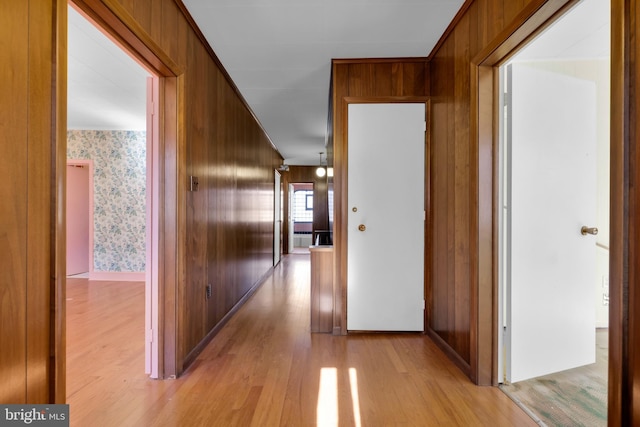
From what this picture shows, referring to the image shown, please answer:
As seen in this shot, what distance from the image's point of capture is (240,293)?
3682mm

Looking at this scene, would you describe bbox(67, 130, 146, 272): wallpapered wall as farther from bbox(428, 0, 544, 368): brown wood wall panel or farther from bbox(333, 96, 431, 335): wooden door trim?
bbox(428, 0, 544, 368): brown wood wall panel

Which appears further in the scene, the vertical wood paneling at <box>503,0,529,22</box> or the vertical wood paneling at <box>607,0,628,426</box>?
the vertical wood paneling at <box>503,0,529,22</box>

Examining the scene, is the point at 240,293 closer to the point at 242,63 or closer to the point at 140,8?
the point at 242,63

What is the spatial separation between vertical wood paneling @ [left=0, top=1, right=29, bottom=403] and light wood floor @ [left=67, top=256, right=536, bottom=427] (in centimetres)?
86

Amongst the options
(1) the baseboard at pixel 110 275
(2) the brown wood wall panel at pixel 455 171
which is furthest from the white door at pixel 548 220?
(1) the baseboard at pixel 110 275

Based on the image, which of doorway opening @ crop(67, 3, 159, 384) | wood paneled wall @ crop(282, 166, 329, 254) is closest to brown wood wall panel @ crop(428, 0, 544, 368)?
doorway opening @ crop(67, 3, 159, 384)

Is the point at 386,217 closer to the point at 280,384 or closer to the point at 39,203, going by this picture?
the point at 280,384

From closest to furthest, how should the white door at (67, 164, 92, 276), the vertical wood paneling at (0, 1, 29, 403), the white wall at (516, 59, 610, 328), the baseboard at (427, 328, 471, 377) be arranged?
the vertical wood paneling at (0, 1, 29, 403) → the baseboard at (427, 328, 471, 377) → the white wall at (516, 59, 610, 328) → the white door at (67, 164, 92, 276)

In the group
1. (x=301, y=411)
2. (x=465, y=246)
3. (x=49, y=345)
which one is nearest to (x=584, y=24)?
(x=465, y=246)

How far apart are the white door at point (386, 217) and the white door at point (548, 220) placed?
0.93 metres

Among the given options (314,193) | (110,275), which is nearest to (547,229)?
(110,275)

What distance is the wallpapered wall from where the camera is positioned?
5.16 m

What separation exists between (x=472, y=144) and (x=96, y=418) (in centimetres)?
268

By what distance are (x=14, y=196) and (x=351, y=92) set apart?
2485 millimetres
